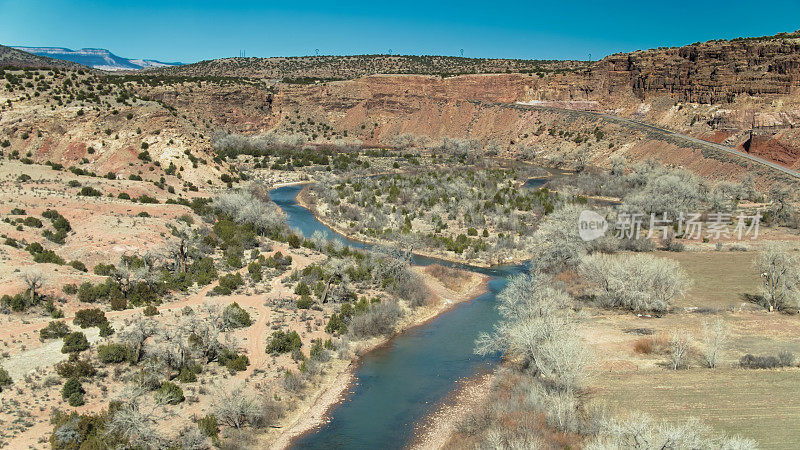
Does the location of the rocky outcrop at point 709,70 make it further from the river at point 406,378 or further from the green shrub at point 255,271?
the green shrub at point 255,271

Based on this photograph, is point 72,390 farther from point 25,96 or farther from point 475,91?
point 475,91

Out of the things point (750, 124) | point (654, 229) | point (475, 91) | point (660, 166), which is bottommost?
point (654, 229)

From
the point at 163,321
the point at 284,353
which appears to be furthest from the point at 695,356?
the point at 163,321

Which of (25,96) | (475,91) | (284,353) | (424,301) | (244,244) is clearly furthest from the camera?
(475,91)

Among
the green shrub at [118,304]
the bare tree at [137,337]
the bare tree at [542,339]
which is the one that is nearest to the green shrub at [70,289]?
the green shrub at [118,304]

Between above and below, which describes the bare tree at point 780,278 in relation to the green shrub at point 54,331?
above

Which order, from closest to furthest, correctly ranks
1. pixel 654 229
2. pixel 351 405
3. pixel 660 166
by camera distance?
pixel 351 405, pixel 654 229, pixel 660 166

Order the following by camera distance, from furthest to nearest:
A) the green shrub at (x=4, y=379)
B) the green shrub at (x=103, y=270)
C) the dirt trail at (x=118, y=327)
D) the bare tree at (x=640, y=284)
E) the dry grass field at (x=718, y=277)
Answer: the dry grass field at (x=718, y=277) < the green shrub at (x=103, y=270) < the bare tree at (x=640, y=284) < the dirt trail at (x=118, y=327) < the green shrub at (x=4, y=379)

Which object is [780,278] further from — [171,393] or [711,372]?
[171,393]
